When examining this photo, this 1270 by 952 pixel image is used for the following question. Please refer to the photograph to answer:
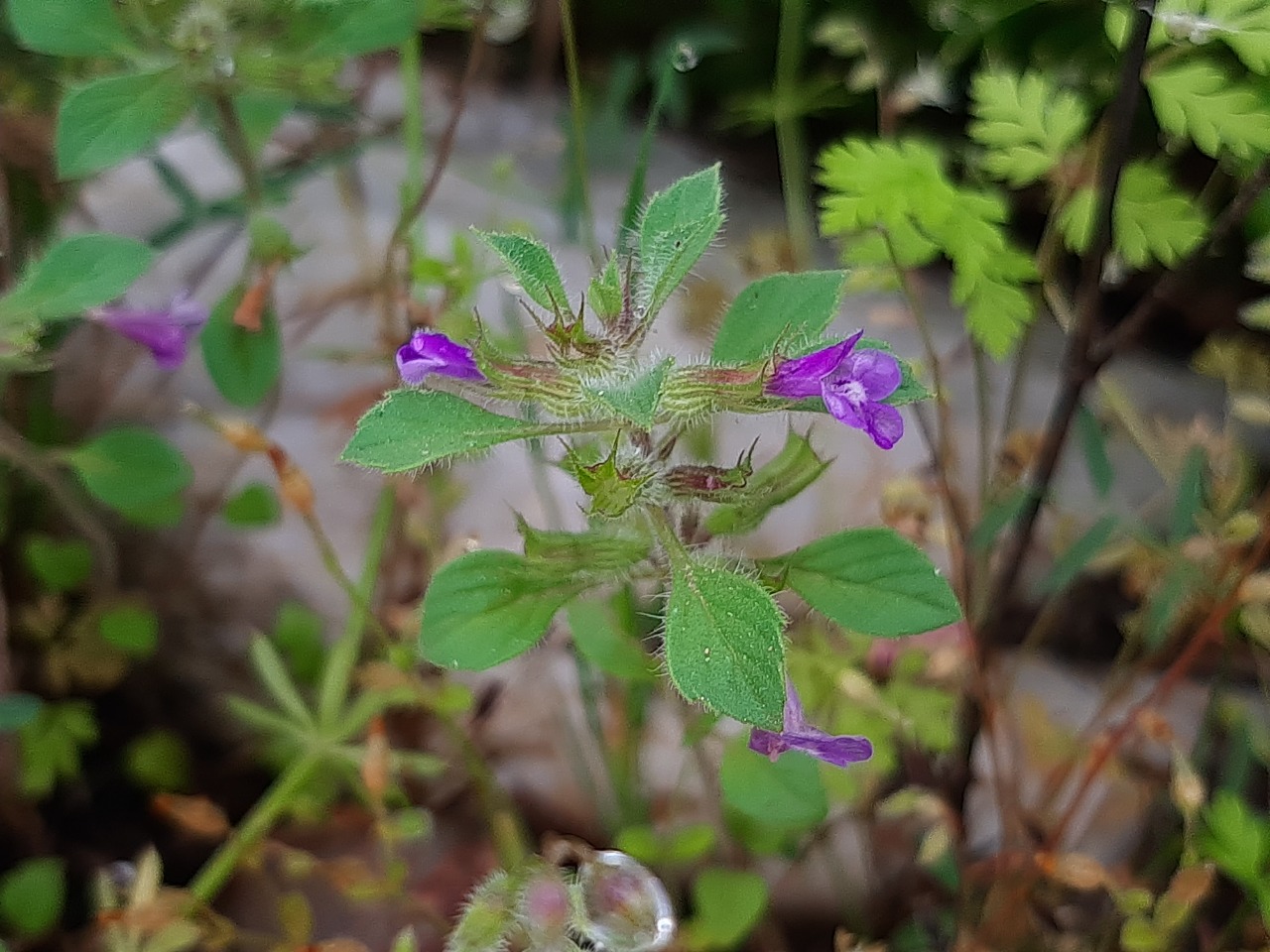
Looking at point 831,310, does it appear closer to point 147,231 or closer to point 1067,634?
point 1067,634

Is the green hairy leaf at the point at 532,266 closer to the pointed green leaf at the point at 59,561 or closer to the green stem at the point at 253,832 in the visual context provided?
the green stem at the point at 253,832

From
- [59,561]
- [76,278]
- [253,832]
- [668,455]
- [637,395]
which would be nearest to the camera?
[637,395]

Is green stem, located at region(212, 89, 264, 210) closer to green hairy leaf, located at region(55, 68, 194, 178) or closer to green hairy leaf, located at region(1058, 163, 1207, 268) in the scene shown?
green hairy leaf, located at region(55, 68, 194, 178)

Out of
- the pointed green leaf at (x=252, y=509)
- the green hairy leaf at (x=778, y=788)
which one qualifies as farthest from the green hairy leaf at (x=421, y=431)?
the pointed green leaf at (x=252, y=509)

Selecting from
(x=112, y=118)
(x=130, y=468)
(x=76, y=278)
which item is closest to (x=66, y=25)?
(x=112, y=118)

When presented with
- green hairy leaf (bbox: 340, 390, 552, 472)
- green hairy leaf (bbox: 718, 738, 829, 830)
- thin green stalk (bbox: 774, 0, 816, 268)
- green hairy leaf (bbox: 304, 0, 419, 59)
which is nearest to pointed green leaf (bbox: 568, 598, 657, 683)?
green hairy leaf (bbox: 718, 738, 829, 830)

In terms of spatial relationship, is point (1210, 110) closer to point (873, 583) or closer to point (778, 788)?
point (873, 583)

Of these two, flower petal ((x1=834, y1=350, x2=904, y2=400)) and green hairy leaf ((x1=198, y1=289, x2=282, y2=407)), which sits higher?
flower petal ((x1=834, y1=350, x2=904, y2=400))
